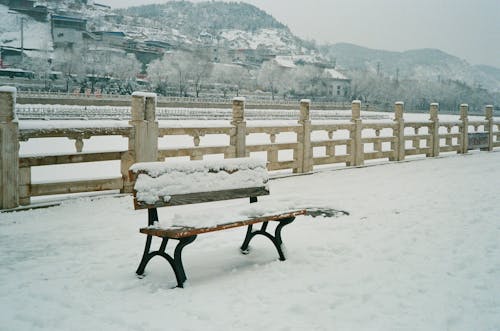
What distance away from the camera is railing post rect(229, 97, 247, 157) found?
10.4 metres

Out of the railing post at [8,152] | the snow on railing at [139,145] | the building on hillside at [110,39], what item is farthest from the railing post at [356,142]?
the building on hillside at [110,39]

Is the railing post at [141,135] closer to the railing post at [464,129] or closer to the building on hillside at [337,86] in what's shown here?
the railing post at [464,129]

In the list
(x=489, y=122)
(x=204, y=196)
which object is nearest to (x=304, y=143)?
(x=204, y=196)

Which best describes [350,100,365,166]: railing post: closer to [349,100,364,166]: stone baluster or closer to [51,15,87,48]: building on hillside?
[349,100,364,166]: stone baluster

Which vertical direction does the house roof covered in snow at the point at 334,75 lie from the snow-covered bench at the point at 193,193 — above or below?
above

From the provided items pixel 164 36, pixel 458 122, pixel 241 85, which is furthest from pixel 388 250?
pixel 164 36

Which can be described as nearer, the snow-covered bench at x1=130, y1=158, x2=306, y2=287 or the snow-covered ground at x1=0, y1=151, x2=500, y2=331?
the snow-covered ground at x1=0, y1=151, x2=500, y2=331

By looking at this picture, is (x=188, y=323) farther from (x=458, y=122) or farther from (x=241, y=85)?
(x=241, y=85)

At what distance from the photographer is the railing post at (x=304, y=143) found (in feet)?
39.2

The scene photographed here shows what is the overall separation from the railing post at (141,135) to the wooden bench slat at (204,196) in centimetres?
368

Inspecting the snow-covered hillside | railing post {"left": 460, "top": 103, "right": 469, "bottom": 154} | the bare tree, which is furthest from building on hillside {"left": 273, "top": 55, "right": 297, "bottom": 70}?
railing post {"left": 460, "top": 103, "right": 469, "bottom": 154}

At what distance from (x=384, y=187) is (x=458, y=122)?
9.20 metres

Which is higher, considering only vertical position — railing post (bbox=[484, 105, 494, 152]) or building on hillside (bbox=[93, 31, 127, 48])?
building on hillside (bbox=[93, 31, 127, 48])

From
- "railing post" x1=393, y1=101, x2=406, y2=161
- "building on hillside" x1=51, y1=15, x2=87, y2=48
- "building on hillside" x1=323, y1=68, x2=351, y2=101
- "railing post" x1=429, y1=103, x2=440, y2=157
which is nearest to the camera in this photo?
"railing post" x1=393, y1=101, x2=406, y2=161
